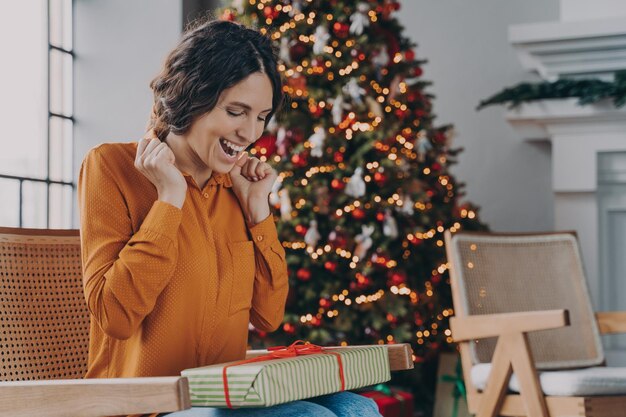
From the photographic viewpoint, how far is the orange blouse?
1.46 metres

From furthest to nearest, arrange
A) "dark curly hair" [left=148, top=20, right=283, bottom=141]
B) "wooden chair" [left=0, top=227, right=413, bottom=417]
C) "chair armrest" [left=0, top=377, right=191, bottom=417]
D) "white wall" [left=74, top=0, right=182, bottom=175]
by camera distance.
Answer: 1. "white wall" [left=74, top=0, right=182, bottom=175]
2. "wooden chair" [left=0, top=227, right=413, bottom=417]
3. "dark curly hair" [left=148, top=20, right=283, bottom=141]
4. "chair armrest" [left=0, top=377, right=191, bottom=417]

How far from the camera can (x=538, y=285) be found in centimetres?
331

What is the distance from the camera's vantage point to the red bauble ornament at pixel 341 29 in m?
3.53

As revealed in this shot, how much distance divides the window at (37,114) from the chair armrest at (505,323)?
6.00 ft

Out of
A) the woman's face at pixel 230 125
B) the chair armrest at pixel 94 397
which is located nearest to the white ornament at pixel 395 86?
the woman's face at pixel 230 125

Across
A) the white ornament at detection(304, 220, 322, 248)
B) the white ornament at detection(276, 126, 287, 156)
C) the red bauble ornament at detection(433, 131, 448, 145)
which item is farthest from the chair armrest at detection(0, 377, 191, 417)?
the red bauble ornament at detection(433, 131, 448, 145)

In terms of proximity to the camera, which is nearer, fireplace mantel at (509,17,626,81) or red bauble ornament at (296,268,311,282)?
red bauble ornament at (296,268,311,282)

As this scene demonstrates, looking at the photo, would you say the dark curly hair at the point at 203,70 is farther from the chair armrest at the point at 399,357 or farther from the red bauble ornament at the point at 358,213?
the red bauble ornament at the point at 358,213

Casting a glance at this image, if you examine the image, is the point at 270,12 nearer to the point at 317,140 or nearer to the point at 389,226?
the point at 317,140

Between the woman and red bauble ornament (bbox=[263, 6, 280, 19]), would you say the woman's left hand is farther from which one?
red bauble ornament (bbox=[263, 6, 280, 19])

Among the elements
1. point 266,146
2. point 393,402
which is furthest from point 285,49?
point 393,402

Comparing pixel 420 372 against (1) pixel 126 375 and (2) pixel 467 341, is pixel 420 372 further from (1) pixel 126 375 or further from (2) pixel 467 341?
(1) pixel 126 375

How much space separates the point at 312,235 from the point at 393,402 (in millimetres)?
683

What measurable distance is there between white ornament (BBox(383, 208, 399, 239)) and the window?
1464mm
